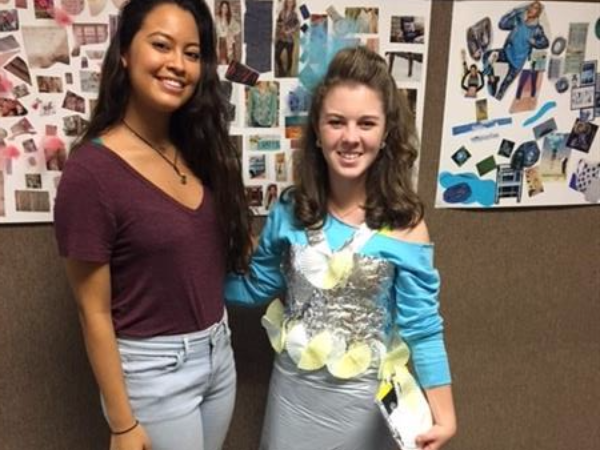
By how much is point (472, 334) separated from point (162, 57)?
3.31ft

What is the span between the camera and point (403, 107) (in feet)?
3.73

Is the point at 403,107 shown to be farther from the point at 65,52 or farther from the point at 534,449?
the point at 534,449

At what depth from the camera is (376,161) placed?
114 cm

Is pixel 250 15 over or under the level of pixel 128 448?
over

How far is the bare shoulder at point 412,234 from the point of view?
3.67 ft

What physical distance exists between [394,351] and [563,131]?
0.67m

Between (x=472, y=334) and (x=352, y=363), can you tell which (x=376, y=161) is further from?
(x=472, y=334)

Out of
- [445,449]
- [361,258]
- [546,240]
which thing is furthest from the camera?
[445,449]

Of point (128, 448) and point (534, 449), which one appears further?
point (534, 449)

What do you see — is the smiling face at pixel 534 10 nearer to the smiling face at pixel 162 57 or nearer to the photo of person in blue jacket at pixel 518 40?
the photo of person in blue jacket at pixel 518 40

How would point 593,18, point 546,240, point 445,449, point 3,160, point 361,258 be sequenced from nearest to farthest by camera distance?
1. point 361,258
2. point 3,160
3. point 593,18
4. point 546,240
5. point 445,449

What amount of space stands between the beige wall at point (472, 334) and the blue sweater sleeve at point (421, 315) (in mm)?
325

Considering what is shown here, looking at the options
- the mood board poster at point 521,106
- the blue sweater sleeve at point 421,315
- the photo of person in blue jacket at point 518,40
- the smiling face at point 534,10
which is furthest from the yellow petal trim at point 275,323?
the smiling face at point 534,10

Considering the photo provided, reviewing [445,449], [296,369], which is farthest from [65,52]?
[445,449]
